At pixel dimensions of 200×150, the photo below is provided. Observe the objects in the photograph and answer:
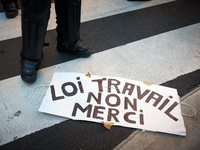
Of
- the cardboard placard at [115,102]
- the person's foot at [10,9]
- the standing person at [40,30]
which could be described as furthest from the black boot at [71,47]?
the person's foot at [10,9]

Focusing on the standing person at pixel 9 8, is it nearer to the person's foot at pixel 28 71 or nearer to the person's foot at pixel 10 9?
the person's foot at pixel 10 9

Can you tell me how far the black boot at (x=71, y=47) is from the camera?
1.18 metres

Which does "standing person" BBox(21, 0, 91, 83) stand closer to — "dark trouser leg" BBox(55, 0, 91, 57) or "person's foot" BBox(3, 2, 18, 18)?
"dark trouser leg" BBox(55, 0, 91, 57)

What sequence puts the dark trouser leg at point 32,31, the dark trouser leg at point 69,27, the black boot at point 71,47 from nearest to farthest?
the dark trouser leg at point 32,31 → the dark trouser leg at point 69,27 → the black boot at point 71,47

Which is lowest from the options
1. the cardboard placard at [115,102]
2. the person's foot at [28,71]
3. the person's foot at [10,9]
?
the cardboard placard at [115,102]

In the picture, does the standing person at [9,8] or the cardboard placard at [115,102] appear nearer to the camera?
the cardboard placard at [115,102]

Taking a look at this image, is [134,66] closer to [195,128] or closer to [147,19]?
[195,128]

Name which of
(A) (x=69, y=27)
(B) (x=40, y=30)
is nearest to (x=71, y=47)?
(A) (x=69, y=27)

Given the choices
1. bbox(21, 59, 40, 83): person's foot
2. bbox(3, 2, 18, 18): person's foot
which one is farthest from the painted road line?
bbox(3, 2, 18, 18): person's foot

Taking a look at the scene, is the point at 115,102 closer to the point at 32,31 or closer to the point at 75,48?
the point at 75,48

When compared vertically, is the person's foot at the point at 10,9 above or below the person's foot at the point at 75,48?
above

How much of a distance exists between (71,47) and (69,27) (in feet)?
0.58

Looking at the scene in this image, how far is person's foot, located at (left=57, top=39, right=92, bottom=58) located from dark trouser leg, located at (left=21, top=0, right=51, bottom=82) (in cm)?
22

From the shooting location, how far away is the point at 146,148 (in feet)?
2.68
